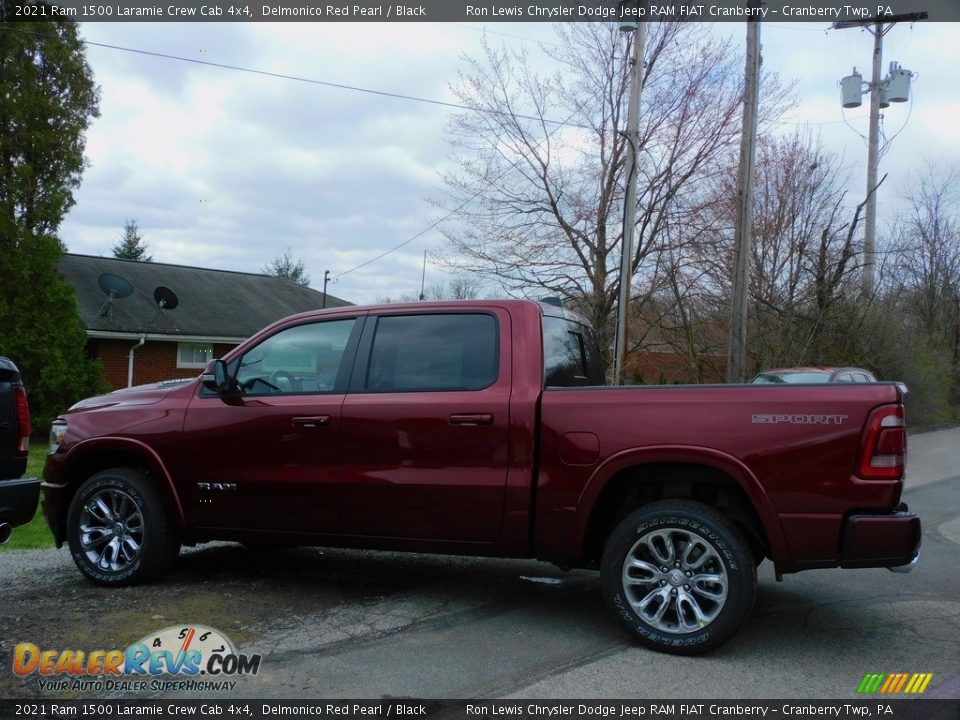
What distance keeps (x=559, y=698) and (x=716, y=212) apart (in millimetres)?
15428

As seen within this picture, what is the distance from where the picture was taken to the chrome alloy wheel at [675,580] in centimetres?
458

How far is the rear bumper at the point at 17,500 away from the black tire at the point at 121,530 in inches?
21.9

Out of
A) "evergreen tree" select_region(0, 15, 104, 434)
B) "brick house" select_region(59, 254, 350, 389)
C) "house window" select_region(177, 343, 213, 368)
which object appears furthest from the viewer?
"house window" select_region(177, 343, 213, 368)

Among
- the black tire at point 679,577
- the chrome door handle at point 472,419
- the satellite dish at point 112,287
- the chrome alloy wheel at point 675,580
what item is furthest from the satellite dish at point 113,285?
the chrome alloy wheel at point 675,580

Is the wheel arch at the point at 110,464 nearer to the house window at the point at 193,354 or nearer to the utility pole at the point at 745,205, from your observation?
the utility pole at the point at 745,205

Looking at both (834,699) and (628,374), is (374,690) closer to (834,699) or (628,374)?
(834,699)

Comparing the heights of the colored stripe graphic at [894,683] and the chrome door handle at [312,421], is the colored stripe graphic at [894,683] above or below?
below

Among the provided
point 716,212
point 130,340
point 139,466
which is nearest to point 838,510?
point 139,466

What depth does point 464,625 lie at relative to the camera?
204 inches

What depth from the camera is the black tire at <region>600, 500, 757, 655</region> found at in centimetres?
451

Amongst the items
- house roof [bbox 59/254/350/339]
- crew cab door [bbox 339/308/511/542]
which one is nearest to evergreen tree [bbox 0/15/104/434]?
house roof [bbox 59/254/350/339]

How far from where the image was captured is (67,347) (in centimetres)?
1698

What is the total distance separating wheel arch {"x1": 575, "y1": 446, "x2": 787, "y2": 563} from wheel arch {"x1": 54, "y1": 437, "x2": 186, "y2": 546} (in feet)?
9.14

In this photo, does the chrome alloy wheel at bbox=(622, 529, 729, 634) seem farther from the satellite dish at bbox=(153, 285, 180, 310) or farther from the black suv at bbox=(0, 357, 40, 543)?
the satellite dish at bbox=(153, 285, 180, 310)
